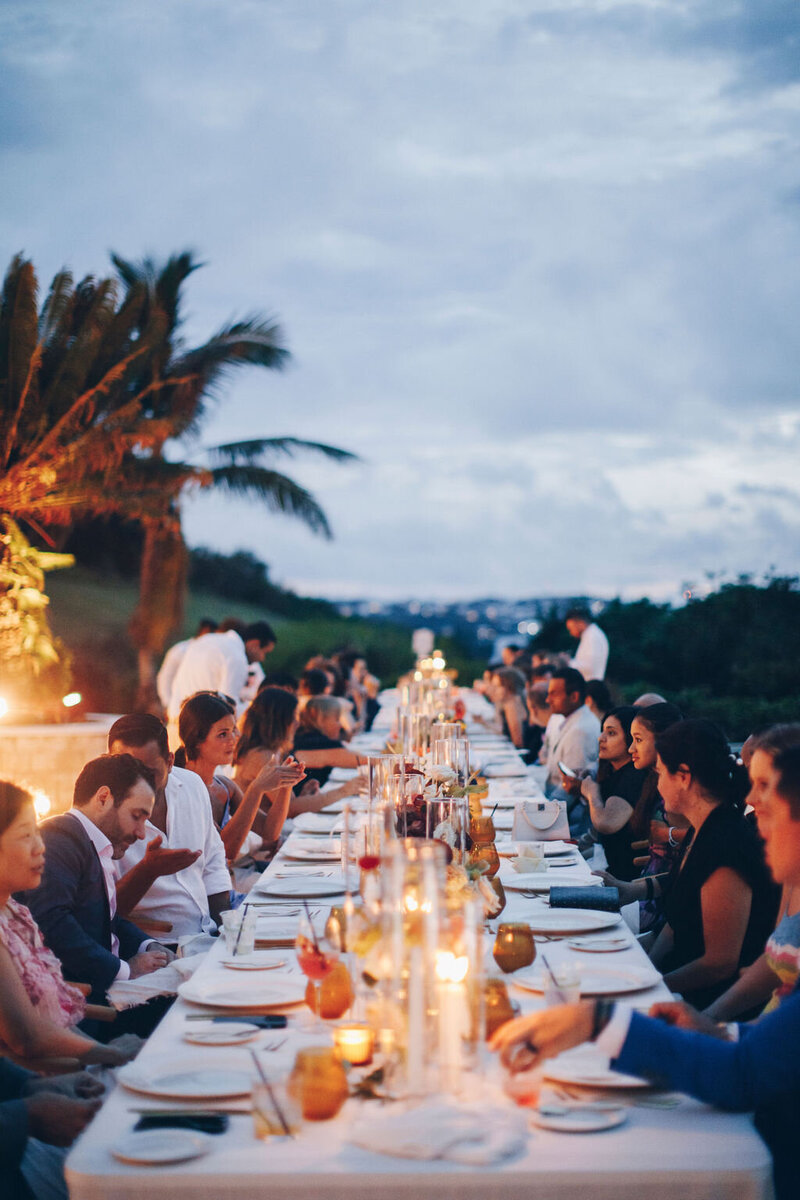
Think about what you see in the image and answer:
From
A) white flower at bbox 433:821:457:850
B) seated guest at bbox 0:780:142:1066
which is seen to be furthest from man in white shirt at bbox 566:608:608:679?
seated guest at bbox 0:780:142:1066

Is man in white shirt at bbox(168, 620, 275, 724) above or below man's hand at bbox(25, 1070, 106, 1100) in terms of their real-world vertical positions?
above

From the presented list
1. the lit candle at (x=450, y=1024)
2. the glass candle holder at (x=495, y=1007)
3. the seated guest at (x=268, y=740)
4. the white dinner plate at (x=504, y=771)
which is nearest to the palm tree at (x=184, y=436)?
the white dinner plate at (x=504, y=771)

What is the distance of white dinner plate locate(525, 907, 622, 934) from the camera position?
102 inches

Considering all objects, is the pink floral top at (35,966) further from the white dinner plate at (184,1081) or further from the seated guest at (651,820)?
the seated guest at (651,820)

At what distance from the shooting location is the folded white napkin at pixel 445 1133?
142 centimetres

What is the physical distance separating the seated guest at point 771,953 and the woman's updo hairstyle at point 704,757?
0.37 m

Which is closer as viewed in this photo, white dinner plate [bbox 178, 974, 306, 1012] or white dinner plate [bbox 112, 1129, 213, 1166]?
white dinner plate [bbox 112, 1129, 213, 1166]

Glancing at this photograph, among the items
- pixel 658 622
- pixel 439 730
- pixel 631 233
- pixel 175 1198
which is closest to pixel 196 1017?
pixel 175 1198

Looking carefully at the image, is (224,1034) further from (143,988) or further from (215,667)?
(215,667)

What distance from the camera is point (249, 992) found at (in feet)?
6.99

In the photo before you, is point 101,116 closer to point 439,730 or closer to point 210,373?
point 210,373

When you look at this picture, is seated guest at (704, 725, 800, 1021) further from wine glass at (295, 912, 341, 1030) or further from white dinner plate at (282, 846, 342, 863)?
white dinner plate at (282, 846, 342, 863)

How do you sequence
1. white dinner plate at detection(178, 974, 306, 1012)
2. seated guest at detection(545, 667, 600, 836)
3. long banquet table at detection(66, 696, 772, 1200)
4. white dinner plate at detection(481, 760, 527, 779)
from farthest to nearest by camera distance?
white dinner plate at detection(481, 760, 527, 779) → seated guest at detection(545, 667, 600, 836) → white dinner plate at detection(178, 974, 306, 1012) → long banquet table at detection(66, 696, 772, 1200)

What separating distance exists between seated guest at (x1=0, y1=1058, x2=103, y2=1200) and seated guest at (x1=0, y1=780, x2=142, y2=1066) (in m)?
0.25
